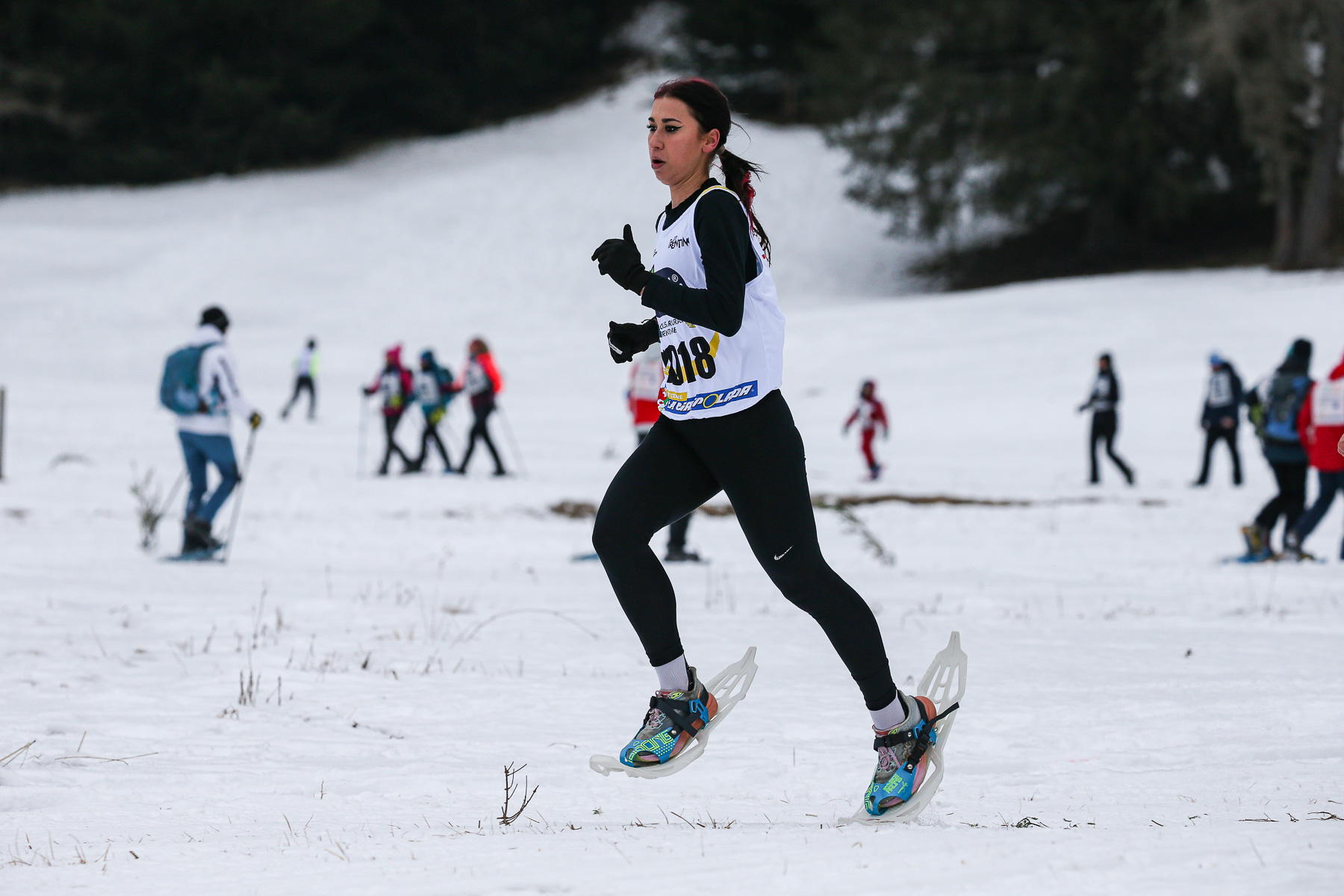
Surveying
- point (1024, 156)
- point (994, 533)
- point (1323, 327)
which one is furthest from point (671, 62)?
point (994, 533)

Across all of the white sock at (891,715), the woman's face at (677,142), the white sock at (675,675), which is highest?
the woman's face at (677,142)

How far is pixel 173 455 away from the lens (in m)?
17.7

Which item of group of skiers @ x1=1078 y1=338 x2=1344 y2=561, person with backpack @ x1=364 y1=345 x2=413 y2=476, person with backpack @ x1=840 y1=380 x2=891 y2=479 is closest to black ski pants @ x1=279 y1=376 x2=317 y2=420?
person with backpack @ x1=364 y1=345 x2=413 y2=476

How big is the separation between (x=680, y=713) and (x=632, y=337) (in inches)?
45.1

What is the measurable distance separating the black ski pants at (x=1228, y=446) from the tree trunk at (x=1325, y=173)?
19369mm

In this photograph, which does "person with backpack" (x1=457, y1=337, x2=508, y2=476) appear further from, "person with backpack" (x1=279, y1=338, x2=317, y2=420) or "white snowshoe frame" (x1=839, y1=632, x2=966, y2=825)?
"white snowshoe frame" (x1=839, y1=632, x2=966, y2=825)

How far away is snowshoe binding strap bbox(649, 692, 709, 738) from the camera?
364 cm

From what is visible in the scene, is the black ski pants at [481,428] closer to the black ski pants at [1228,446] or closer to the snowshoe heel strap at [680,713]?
the black ski pants at [1228,446]

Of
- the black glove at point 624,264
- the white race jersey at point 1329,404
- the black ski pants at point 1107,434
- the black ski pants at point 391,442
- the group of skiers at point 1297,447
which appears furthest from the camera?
the black ski pants at point 391,442

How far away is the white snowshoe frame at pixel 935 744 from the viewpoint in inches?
135

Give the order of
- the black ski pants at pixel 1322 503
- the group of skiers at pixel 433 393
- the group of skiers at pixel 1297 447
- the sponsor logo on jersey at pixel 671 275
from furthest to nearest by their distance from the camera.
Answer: the group of skiers at pixel 433 393 < the black ski pants at pixel 1322 503 < the group of skiers at pixel 1297 447 < the sponsor logo on jersey at pixel 671 275

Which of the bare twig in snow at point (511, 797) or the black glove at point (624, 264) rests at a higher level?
the black glove at point (624, 264)

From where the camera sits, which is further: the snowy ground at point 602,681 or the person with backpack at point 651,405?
the person with backpack at point 651,405

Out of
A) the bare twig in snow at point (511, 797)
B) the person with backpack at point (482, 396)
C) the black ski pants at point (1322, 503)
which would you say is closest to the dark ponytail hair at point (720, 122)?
the bare twig in snow at point (511, 797)
